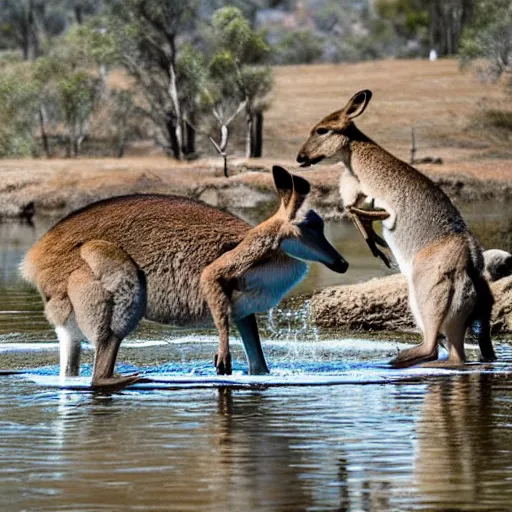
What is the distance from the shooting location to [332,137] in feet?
37.2

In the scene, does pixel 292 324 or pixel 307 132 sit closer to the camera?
pixel 292 324

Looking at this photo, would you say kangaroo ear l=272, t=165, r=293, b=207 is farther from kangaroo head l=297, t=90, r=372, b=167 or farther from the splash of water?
the splash of water

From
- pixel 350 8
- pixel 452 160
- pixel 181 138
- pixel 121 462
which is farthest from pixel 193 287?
pixel 350 8

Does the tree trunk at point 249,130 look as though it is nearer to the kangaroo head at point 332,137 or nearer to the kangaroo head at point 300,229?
the kangaroo head at point 332,137

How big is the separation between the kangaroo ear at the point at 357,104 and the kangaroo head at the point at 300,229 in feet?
4.71

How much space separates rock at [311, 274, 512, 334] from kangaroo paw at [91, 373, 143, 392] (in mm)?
4164

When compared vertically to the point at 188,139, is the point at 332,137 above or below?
above

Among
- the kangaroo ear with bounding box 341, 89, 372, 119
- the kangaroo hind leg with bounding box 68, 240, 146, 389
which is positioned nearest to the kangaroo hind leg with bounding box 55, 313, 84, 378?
the kangaroo hind leg with bounding box 68, 240, 146, 389

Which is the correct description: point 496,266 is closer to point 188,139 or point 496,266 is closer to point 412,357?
point 412,357

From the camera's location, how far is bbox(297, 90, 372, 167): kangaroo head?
11273 mm

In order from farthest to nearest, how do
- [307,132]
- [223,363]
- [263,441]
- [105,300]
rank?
[307,132] → [223,363] → [105,300] → [263,441]

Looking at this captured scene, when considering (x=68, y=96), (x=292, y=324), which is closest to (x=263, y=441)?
(x=292, y=324)

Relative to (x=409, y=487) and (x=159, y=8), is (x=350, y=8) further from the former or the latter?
(x=409, y=487)

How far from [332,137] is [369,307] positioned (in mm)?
2684
